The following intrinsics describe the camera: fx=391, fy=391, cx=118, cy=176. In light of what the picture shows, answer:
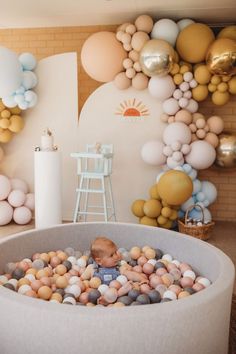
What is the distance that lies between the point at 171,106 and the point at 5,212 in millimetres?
2219

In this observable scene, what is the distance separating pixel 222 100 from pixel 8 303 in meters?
3.38

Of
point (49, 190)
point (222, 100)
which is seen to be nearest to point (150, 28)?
point (222, 100)

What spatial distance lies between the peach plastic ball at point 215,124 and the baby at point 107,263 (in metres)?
2.42

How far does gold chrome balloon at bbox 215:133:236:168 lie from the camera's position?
4.33 meters

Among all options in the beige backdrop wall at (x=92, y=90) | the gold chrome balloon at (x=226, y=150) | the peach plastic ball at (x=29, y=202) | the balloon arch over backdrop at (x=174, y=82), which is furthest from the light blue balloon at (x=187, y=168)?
the peach plastic ball at (x=29, y=202)

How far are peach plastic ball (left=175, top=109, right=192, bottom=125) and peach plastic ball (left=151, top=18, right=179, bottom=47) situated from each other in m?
0.75

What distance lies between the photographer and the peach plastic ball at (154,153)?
13.9ft

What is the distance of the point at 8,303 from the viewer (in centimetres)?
158

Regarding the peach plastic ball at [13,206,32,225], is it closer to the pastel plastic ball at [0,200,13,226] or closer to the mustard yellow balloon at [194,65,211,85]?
the pastel plastic ball at [0,200,13,226]

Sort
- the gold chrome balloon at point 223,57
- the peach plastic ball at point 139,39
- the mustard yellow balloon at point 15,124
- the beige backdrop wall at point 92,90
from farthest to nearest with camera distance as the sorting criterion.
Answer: the beige backdrop wall at point 92,90, the mustard yellow balloon at point 15,124, the peach plastic ball at point 139,39, the gold chrome balloon at point 223,57

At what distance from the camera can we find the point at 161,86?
13.7ft

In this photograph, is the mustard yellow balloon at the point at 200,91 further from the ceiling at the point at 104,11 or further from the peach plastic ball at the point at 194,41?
the ceiling at the point at 104,11

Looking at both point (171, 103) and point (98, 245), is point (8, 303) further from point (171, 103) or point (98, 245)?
point (171, 103)

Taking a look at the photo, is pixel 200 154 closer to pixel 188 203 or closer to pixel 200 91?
pixel 188 203
